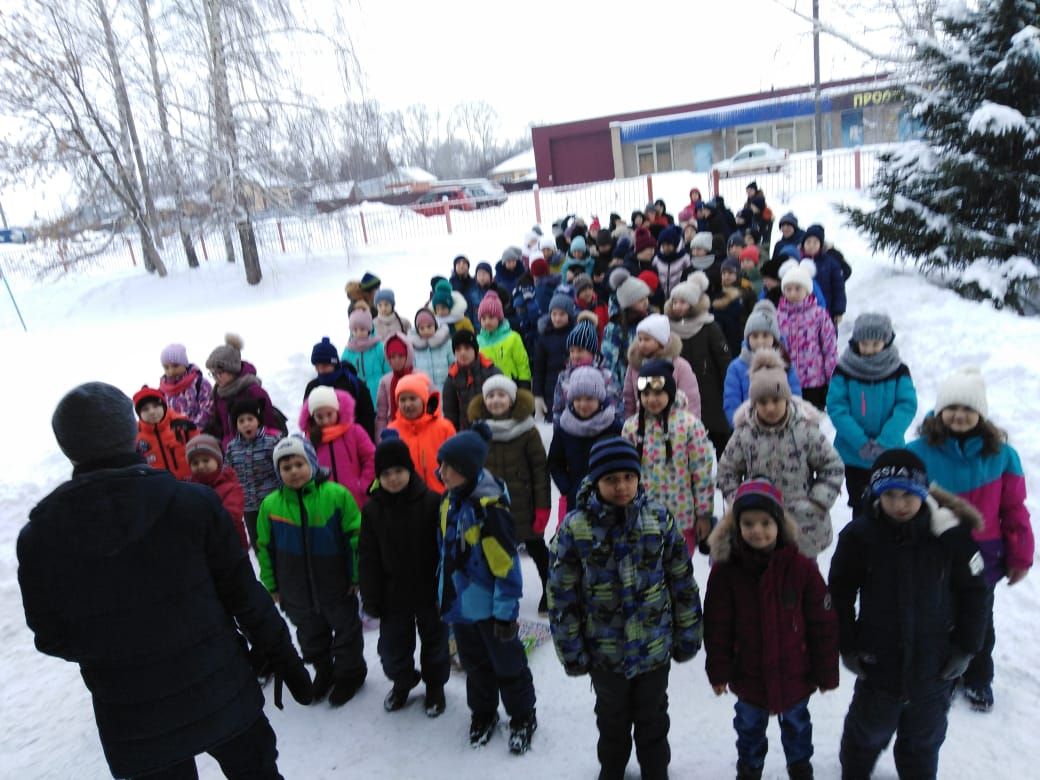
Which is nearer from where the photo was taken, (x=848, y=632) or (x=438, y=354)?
(x=848, y=632)

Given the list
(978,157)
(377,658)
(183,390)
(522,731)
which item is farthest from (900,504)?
(978,157)

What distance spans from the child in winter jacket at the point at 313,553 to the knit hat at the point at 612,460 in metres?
1.64

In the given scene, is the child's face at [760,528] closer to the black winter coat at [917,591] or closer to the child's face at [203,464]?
the black winter coat at [917,591]

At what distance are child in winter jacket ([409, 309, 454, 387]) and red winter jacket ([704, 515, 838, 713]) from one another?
14.0ft

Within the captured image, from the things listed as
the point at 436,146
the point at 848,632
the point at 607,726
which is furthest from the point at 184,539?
the point at 436,146

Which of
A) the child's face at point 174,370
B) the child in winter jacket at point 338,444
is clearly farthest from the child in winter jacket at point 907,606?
the child's face at point 174,370

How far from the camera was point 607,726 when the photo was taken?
2883 millimetres

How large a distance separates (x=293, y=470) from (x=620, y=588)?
190 centimetres

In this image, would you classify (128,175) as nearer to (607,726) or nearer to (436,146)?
(607,726)

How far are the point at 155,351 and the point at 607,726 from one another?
9.45 m

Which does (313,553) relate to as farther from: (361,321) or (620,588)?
(361,321)

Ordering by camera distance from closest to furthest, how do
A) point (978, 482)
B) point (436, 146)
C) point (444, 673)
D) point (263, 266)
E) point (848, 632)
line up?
point (848, 632)
point (978, 482)
point (444, 673)
point (263, 266)
point (436, 146)

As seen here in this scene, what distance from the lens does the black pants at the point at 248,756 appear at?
245 centimetres

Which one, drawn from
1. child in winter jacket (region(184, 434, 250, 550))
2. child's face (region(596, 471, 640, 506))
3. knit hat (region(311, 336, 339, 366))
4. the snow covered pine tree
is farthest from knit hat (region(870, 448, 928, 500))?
the snow covered pine tree
